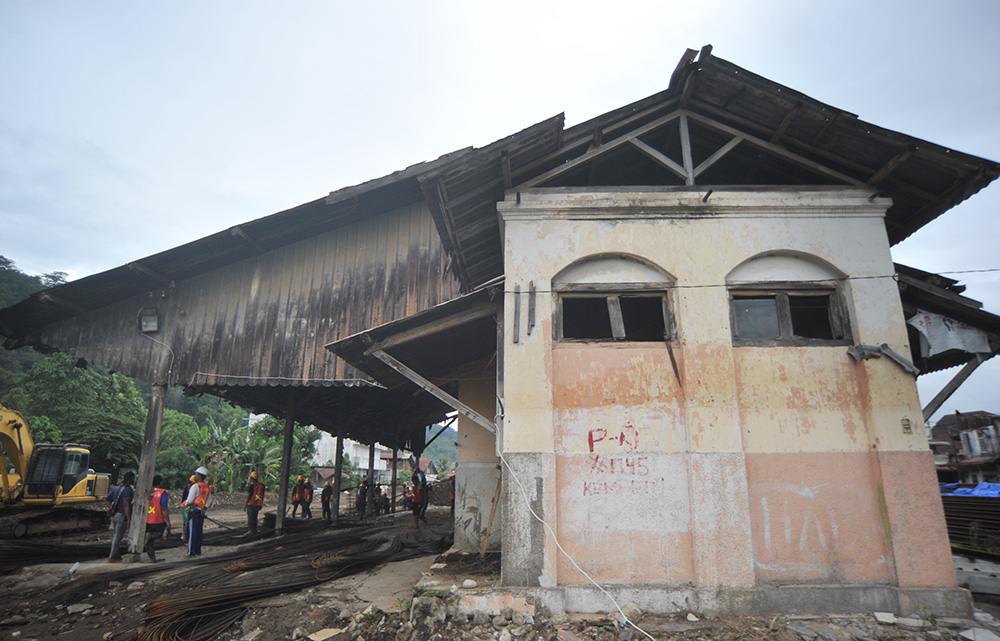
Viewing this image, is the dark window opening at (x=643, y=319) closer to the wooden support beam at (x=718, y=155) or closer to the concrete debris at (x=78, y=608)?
the wooden support beam at (x=718, y=155)

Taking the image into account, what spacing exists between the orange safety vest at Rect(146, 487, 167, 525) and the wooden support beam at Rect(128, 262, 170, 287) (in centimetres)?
425

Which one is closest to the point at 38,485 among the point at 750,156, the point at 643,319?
the point at 643,319

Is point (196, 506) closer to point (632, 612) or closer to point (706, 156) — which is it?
point (632, 612)

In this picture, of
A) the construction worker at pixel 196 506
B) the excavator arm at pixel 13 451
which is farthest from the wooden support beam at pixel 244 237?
the excavator arm at pixel 13 451

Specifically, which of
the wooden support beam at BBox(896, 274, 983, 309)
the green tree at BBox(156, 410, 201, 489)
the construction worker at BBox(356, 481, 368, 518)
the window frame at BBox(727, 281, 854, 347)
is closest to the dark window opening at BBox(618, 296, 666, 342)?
the window frame at BBox(727, 281, 854, 347)

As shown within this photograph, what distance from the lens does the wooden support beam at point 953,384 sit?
19.6ft

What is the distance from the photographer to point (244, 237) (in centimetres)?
1016

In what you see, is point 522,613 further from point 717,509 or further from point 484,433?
point 484,433

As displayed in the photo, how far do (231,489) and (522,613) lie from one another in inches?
→ 1225

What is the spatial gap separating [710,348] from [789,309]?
1.24m

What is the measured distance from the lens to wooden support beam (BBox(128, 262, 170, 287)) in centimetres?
997

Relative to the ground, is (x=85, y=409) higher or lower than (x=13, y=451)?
higher

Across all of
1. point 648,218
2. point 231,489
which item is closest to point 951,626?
point 648,218

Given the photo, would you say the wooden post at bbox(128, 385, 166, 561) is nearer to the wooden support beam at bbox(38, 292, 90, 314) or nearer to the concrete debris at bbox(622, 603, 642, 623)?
the wooden support beam at bbox(38, 292, 90, 314)
